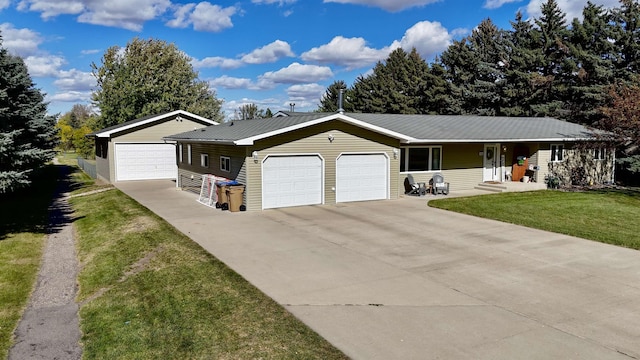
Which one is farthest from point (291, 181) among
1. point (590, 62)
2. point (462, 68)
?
point (462, 68)

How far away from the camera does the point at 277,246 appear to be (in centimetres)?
1059

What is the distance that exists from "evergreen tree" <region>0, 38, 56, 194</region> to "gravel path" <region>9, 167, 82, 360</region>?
8.37 ft

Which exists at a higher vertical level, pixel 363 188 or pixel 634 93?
pixel 634 93

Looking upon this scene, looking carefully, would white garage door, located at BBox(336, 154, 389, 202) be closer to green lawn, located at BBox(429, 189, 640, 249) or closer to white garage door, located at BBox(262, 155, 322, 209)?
white garage door, located at BBox(262, 155, 322, 209)

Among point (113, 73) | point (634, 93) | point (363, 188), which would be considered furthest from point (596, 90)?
point (113, 73)

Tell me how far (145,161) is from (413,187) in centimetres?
1589

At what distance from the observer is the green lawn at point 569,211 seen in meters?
12.4

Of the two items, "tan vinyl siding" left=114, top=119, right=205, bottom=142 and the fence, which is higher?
"tan vinyl siding" left=114, top=119, right=205, bottom=142

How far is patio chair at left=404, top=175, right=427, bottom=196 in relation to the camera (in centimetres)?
1917

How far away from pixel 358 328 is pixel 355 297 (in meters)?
1.19

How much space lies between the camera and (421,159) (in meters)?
20.1

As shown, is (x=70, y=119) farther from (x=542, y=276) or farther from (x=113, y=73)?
(x=542, y=276)

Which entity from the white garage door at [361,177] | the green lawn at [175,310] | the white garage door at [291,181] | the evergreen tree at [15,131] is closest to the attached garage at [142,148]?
the evergreen tree at [15,131]

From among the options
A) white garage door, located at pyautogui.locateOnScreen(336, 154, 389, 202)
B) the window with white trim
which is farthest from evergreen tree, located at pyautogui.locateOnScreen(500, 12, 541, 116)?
the window with white trim
